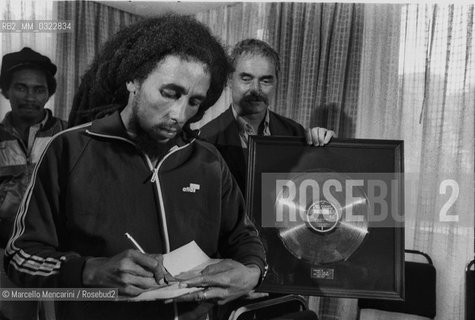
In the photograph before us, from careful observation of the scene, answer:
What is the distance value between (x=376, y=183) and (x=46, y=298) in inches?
42.8

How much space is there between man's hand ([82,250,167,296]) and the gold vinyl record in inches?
22.6

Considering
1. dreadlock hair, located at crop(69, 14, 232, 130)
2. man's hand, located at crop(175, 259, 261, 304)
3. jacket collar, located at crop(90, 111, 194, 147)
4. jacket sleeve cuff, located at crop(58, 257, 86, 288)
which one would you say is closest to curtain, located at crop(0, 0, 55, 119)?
dreadlock hair, located at crop(69, 14, 232, 130)

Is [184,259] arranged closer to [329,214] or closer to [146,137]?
[146,137]

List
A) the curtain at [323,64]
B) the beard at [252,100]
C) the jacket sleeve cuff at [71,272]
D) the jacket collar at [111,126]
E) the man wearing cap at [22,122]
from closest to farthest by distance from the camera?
the jacket sleeve cuff at [71,272], the jacket collar at [111,126], the man wearing cap at [22,122], the beard at [252,100], the curtain at [323,64]

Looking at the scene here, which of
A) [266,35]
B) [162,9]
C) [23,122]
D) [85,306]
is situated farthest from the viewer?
[266,35]

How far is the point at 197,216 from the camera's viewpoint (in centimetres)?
126

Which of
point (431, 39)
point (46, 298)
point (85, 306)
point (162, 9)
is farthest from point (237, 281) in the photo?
point (431, 39)

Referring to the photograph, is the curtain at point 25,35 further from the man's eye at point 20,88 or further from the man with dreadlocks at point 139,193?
the man with dreadlocks at point 139,193

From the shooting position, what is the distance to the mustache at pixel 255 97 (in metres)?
1.64

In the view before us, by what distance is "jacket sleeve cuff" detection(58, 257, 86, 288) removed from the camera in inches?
41.9

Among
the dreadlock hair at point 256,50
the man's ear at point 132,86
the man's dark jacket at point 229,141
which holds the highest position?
the dreadlock hair at point 256,50

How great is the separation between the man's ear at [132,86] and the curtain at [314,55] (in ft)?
2.17

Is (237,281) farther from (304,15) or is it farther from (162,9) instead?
(304,15)

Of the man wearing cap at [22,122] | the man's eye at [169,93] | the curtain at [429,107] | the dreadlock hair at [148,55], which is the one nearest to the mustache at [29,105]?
the man wearing cap at [22,122]
